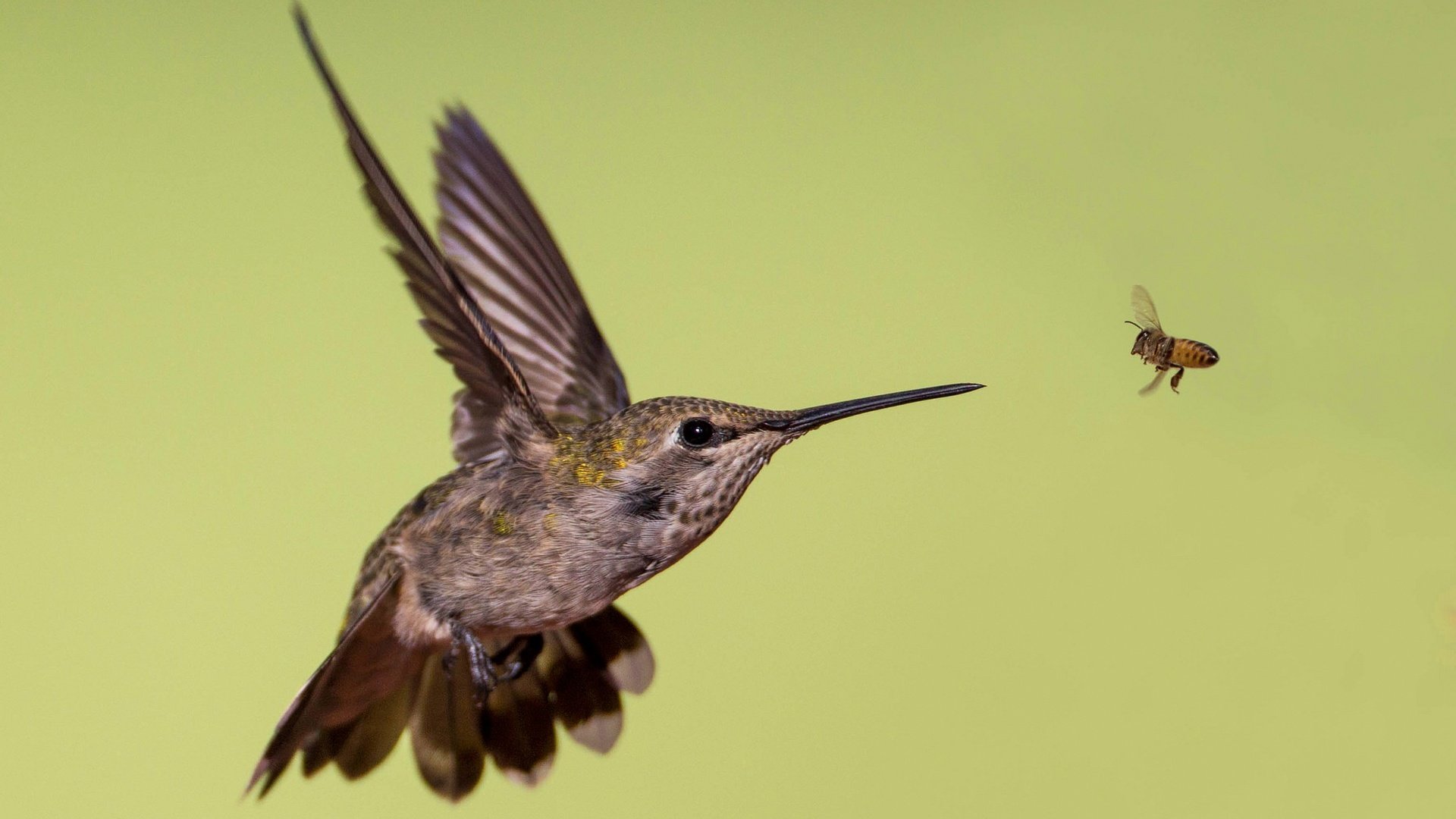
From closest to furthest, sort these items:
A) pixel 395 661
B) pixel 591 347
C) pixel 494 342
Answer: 1. pixel 494 342
2. pixel 395 661
3. pixel 591 347

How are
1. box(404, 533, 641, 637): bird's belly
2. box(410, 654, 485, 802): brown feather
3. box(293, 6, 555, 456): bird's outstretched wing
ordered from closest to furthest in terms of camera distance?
1. box(293, 6, 555, 456): bird's outstretched wing
2. box(404, 533, 641, 637): bird's belly
3. box(410, 654, 485, 802): brown feather

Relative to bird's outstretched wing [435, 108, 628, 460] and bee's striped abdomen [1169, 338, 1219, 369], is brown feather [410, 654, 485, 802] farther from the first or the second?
bee's striped abdomen [1169, 338, 1219, 369]

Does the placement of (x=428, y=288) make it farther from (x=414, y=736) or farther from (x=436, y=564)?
(x=414, y=736)

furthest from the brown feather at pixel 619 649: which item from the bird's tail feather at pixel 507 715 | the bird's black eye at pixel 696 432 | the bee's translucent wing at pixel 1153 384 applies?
the bee's translucent wing at pixel 1153 384

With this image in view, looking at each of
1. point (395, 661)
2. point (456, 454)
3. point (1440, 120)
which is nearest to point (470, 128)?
point (456, 454)

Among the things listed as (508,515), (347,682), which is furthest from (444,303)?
(347,682)

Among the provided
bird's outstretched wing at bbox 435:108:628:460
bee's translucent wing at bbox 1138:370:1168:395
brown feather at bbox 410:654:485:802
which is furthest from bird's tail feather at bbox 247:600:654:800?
bee's translucent wing at bbox 1138:370:1168:395
